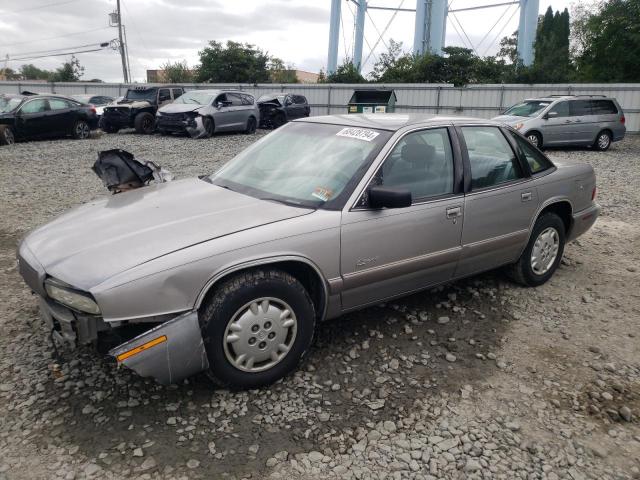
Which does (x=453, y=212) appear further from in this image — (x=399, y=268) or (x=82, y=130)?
(x=82, y=130)

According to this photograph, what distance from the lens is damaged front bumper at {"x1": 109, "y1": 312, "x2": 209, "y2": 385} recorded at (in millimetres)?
2518

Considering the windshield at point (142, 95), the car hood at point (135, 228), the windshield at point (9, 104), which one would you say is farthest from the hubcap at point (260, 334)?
the windshield at point (142, 95)

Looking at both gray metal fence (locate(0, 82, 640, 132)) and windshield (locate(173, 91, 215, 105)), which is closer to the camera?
windshield (locate(173, 91, 215, 105))

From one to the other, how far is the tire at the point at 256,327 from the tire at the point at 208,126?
1435cm

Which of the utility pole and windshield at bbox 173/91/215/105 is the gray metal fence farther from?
the utility pole

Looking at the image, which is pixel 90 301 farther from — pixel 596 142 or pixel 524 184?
pixel 596 142

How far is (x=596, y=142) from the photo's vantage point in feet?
50.1

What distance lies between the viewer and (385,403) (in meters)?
2.98

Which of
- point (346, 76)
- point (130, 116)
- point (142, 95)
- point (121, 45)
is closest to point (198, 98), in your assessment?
point (130, 116)

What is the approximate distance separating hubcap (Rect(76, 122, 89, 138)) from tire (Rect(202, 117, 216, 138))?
362 centimetres

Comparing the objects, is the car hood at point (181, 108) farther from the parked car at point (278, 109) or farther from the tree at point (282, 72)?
the tree at point (282, 72)

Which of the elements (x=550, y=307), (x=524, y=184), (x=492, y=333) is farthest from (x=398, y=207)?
(x=550, y=307)

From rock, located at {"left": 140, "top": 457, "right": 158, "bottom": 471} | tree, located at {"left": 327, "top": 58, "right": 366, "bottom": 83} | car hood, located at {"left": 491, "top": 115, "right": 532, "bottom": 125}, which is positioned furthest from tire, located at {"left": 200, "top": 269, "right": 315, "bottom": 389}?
tree, located at {"left": 327, "top": 58, "right": 366, "bottom": 83}

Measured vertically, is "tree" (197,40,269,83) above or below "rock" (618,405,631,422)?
above
